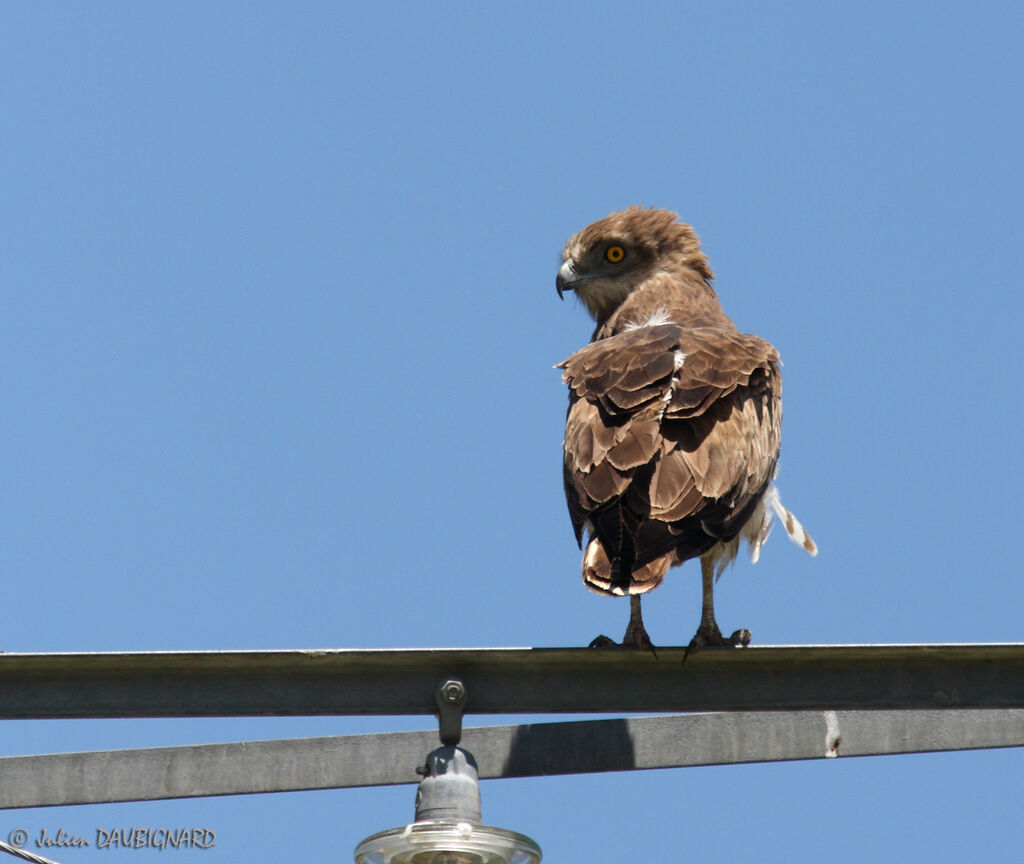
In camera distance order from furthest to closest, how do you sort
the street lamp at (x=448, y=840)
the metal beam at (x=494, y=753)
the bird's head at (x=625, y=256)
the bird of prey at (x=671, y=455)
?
the bird's head at (x=625, y=256)
the bird of prey at (x=671, y=455)
the metal beam at (x=494, y=753)
the street lamp at (x=448, y=840)

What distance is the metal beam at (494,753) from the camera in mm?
5203

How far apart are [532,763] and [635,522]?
94 centimetres

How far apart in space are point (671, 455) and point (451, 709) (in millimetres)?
1787

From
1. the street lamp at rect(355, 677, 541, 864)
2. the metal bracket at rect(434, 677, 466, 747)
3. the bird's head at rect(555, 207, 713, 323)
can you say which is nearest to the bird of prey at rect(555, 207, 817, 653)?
the metal bracket at rect(434, 677, 466, 747)

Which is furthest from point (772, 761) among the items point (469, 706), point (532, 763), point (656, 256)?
point (656, 256)

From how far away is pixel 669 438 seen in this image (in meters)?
5.88

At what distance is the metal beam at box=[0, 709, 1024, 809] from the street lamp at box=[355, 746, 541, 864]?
102 centimetres

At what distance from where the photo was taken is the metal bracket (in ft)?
14.2

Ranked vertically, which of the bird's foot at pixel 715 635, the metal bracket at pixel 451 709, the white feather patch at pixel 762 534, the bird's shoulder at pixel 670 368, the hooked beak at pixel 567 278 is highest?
the hooked beak at pixel 567 278

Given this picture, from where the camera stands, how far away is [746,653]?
177 inches

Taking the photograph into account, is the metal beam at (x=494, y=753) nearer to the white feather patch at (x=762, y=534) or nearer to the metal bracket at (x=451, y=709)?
the metal bracket at (x=451, y=709)

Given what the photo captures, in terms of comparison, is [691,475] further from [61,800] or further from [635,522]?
[61,800]

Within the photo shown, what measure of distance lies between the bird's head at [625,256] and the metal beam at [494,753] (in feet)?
14.2

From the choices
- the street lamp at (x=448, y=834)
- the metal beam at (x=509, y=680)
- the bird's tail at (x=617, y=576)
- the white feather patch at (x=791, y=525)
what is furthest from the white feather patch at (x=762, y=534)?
the street lamp at (x=448, y=834)
